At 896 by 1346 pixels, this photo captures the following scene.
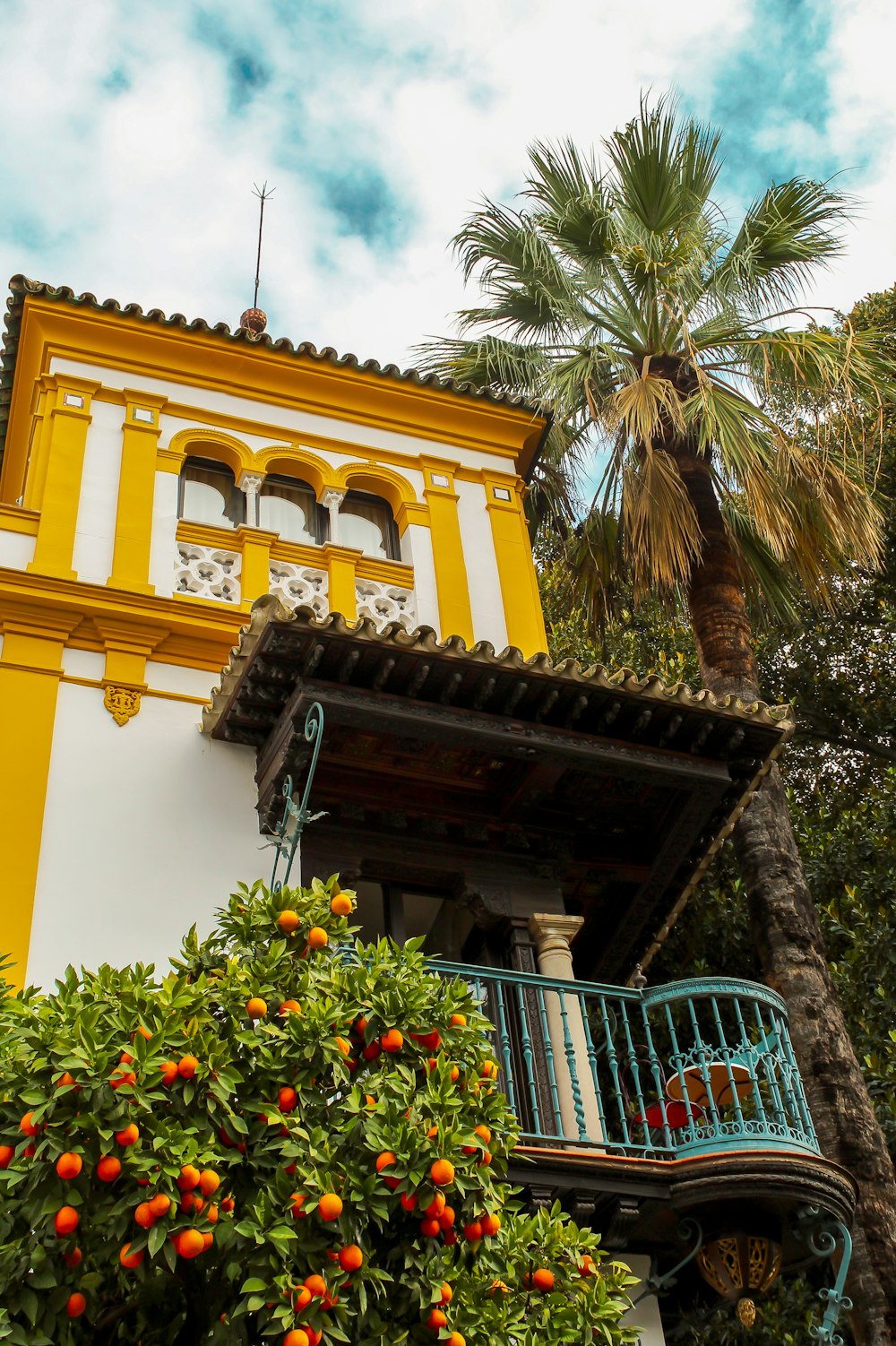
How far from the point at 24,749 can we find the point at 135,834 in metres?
0.82

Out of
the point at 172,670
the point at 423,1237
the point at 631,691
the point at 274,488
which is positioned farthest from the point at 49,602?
the point at 423,1237

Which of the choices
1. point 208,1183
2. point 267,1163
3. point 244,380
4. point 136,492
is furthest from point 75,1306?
point 244,380

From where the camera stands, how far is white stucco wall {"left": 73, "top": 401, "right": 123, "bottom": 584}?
9.80 metres

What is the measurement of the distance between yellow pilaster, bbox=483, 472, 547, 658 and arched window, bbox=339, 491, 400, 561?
0.81 meters

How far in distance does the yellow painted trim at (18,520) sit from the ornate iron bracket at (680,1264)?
19.2 feet

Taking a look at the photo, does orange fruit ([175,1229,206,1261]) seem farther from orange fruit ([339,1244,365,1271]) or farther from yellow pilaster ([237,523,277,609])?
yellow pilaster ([237,523,277,609])

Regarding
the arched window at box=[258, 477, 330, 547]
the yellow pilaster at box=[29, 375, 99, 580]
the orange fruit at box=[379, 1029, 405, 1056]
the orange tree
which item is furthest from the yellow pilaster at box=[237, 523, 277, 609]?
the orange fruit at box=[379, 1029, 405, 1056]

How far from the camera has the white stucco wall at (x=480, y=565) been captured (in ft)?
35.7

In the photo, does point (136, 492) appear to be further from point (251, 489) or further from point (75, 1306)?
point (75, 1306)

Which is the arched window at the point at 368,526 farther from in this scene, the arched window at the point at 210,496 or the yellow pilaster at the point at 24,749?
the yellow pilaster at the point at 24,749

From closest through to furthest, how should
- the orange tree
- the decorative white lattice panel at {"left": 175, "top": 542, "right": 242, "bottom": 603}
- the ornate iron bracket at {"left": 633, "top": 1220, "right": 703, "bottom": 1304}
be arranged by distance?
1. the orange tree
2. the ornate iron bracket at {"left": 633, "top": 1220, "right": 703, "bottom": 1304}
3. the decorative white lattice panel at {"left": 175, "top": 542, "right": 242, "bottom": 603}

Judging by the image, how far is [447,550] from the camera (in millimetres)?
11227

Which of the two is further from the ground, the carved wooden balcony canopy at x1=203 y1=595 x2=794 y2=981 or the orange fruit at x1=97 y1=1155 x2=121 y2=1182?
the carved wooden balcony canopy at x1=203 y1=595 x2=794 y2=981

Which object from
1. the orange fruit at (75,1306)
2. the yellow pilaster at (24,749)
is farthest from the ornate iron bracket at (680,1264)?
the orange fruit at (75,1306)
